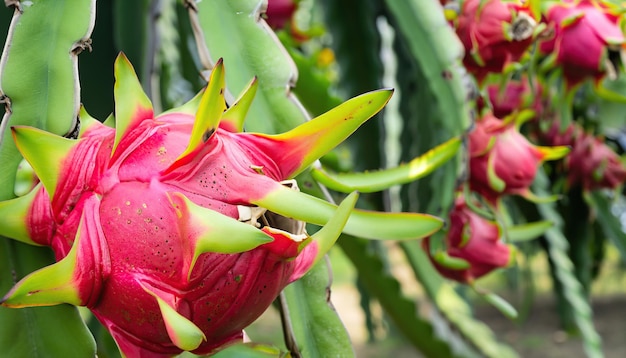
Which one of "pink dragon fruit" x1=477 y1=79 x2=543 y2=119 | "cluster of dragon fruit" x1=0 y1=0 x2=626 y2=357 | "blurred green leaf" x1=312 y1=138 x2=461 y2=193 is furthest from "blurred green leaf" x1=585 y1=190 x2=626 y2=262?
"cluster of dragon fruit" x1=0 y1=0 x2=626 y2=357

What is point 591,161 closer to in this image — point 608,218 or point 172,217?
point 608,218

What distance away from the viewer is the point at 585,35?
89 centimetres

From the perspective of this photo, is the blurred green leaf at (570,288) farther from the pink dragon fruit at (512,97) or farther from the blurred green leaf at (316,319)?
the blurred green leaf at (316,319)

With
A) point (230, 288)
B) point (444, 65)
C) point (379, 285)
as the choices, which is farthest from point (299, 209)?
point (379, 285)

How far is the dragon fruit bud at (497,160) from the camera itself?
2.70ft

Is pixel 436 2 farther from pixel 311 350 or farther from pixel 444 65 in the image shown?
pixel 311 350

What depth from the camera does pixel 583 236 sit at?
5.19 ft

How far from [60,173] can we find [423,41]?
44cm

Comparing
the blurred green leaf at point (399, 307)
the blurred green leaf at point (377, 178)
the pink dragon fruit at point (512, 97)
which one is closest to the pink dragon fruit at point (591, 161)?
the pink dragon fruit at point (512, 97)

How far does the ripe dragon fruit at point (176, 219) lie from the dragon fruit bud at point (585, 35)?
534 millimetres

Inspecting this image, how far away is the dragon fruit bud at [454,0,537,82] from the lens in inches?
30.0

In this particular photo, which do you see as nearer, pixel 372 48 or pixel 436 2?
pixel 436 2

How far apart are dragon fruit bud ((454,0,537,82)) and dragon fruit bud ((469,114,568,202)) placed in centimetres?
7

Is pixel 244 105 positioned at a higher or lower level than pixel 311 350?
higher
